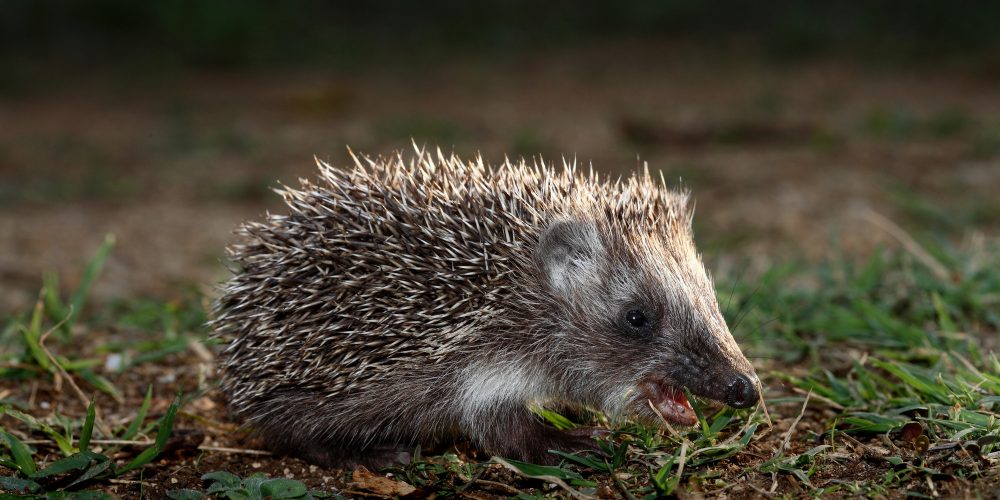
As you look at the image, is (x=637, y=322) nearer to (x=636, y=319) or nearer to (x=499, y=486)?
(x=636, y=319)

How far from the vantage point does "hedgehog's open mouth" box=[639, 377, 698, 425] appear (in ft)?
14.5

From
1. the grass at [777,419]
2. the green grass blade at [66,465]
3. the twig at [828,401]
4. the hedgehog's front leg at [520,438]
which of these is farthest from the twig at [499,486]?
the green grass blade at [66,465]

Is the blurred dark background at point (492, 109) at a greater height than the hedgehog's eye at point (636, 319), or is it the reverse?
the blurred dark background at point (492, 109)

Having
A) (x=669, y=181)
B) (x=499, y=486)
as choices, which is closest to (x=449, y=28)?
(x=669, y=181)

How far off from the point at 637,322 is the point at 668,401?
40 cm

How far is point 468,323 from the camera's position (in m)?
4.48

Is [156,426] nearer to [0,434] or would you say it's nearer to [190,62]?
[0,434]

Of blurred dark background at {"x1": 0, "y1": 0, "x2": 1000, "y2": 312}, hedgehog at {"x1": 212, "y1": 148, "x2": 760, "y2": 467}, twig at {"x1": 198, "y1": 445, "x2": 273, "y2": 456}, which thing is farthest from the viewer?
blurred dark background at {"x1": 0, "y1": 0, "x2": 1000, "y2": 312}

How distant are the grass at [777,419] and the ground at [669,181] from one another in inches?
0.7

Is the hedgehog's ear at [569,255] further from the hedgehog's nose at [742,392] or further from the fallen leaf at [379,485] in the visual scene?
the fallen leaf at [379,485]

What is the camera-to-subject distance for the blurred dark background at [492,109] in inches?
368

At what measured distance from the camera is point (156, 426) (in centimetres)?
495

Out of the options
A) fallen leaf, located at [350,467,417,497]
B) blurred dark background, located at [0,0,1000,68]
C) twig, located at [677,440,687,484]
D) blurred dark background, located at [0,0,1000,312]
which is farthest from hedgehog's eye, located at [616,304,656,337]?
blurred dark background, located at [0,0,1000,68]

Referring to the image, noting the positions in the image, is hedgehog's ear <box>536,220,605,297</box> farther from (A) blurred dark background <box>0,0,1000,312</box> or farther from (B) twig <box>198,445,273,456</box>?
(A) blurred dark background <box>0,0,1000,312</box>
